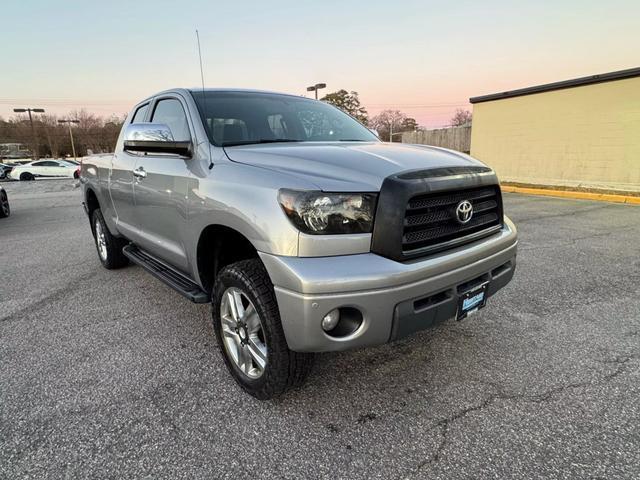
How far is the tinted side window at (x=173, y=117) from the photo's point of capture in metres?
3.03

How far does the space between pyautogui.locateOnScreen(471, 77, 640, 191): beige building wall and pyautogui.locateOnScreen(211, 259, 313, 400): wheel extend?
487 inches

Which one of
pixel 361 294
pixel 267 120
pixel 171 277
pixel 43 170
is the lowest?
pixel 43 170

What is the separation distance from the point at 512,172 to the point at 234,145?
13.5 m

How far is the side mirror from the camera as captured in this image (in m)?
2.62

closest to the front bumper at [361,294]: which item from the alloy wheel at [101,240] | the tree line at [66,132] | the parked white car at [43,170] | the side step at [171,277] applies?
the side step at [171,277]

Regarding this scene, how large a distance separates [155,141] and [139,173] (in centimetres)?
88

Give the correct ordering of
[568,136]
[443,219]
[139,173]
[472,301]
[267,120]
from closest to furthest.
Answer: [443,219], [472,301], [267,120], [139,173], [568,136]

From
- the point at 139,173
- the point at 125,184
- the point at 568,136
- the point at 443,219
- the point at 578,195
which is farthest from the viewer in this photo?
the point at 568,136

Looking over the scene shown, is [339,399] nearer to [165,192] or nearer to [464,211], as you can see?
[464,211]

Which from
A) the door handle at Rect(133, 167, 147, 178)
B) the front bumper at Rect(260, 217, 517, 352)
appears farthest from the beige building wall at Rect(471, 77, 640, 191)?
the door handle at Rect(133, 167, 147, 178)

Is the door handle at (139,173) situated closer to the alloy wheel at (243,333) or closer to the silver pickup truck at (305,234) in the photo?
the silver pickup truck at (305,234)

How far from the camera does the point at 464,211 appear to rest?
89.4 inches

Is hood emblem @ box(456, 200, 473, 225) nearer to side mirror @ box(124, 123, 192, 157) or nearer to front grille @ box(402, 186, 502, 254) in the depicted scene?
front grille @ box(402, 186, 502, 254)

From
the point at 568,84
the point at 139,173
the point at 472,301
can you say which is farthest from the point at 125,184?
the point at 568,84
